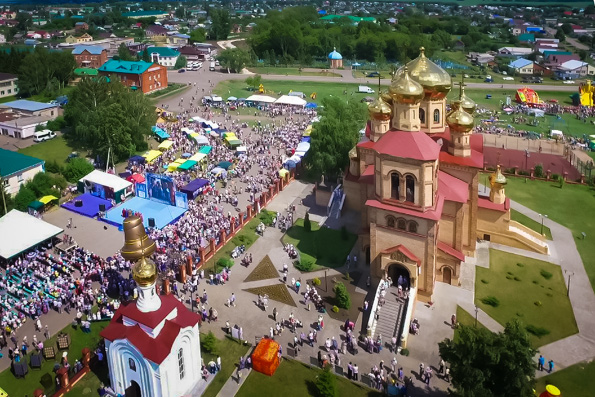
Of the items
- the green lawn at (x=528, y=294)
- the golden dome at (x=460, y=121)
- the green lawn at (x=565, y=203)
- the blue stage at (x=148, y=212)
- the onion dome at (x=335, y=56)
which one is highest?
the golden dome at (x=460, y=121)

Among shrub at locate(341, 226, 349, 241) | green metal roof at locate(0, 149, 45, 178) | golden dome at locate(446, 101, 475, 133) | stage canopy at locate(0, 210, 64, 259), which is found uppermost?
golden dome at locate(446, 101, 475, 133)

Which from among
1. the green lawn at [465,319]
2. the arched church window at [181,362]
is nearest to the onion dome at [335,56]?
the green lawn at [465,319]

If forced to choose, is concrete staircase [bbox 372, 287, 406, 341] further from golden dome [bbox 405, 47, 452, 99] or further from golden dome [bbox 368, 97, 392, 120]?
golden dome [bbox 368, 97, 392, 120]

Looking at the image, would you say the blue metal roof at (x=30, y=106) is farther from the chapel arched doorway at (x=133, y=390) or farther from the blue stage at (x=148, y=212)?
the chapel arched doorway at (x=133, y=390)

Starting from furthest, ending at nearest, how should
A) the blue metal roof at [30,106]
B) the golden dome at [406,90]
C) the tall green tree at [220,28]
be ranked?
the tall green tree at [220,28]
the blue metal roof at [30,106]
the golden dome at [406,90]

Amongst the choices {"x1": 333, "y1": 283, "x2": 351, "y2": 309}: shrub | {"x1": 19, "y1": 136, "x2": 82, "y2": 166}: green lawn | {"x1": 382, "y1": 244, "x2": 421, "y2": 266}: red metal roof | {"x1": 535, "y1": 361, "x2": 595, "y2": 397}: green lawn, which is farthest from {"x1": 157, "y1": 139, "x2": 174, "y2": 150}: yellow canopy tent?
{"x1": 535, "y1": 361, "x2": 595, "y2": 397}: green lawn

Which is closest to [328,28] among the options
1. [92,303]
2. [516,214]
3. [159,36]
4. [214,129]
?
[159,36]

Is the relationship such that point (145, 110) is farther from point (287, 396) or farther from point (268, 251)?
point (287, 396)
